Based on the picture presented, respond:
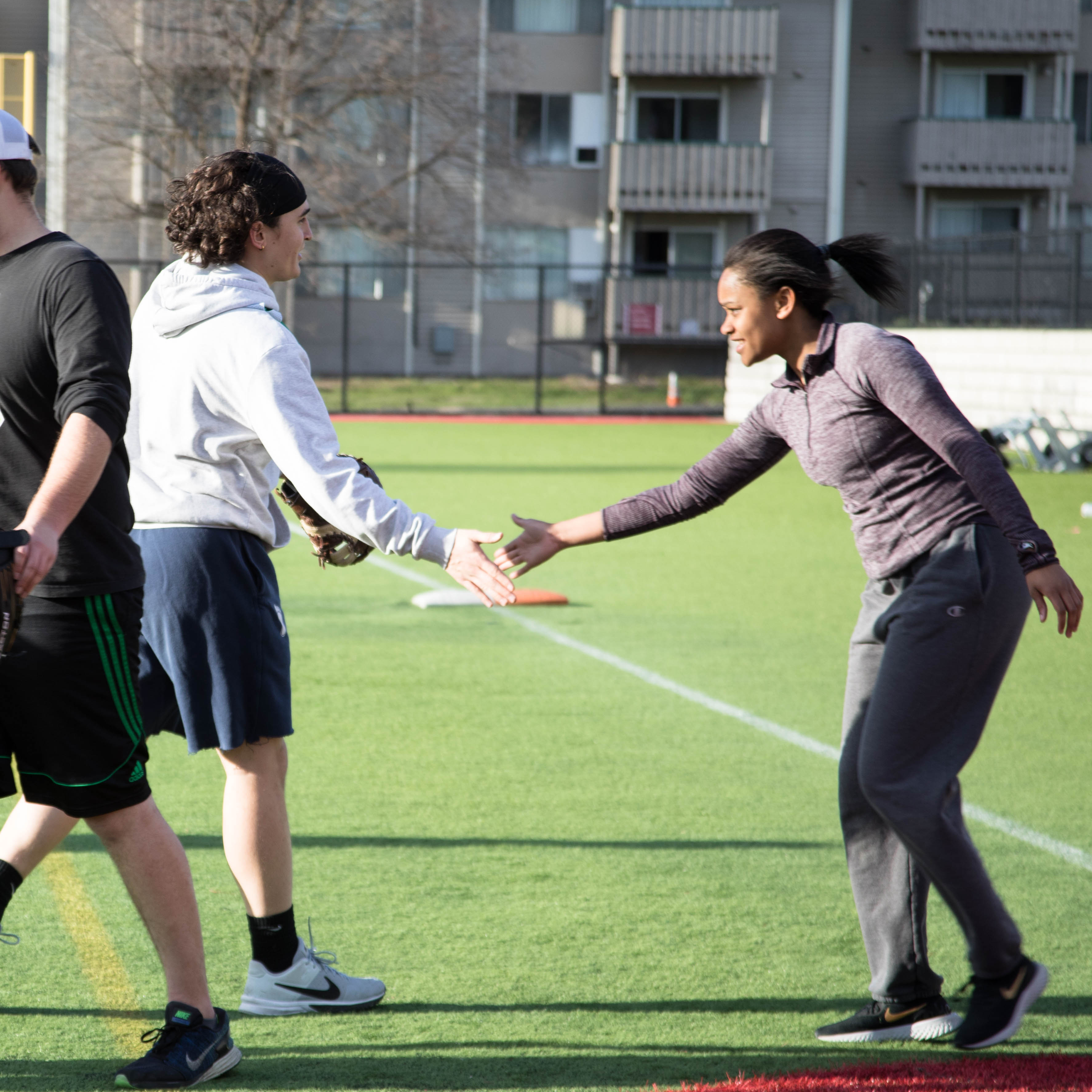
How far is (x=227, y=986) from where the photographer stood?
4.11m

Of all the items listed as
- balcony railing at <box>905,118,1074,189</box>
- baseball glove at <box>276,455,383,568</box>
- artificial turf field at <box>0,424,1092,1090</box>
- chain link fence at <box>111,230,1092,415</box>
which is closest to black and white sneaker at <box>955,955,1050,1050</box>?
→ artificial turf field at <box>0,424,1092,1090</box>

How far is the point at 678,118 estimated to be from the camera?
40562 millimetres

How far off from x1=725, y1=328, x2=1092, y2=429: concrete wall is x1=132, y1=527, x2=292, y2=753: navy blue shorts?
19668mm

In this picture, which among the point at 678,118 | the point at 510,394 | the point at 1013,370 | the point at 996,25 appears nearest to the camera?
the point at 1013,370

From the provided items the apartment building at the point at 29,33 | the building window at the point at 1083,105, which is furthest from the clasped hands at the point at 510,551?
the building window at the point at 1083,105

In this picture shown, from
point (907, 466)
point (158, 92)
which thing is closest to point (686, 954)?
point (907, 466)

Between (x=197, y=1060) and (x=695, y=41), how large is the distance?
39.0 metres

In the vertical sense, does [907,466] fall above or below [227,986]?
above

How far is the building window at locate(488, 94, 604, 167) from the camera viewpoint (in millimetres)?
40719

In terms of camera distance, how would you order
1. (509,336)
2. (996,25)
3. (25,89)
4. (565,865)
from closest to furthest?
(565,865) < (25,89) < (996,25) < (509,336)

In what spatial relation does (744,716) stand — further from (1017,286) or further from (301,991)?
(1017,286)

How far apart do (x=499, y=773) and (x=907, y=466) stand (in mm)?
3077

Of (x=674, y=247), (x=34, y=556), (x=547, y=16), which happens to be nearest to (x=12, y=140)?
(x=34, y=556)

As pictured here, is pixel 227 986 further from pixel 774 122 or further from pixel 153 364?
pixel 774 122
